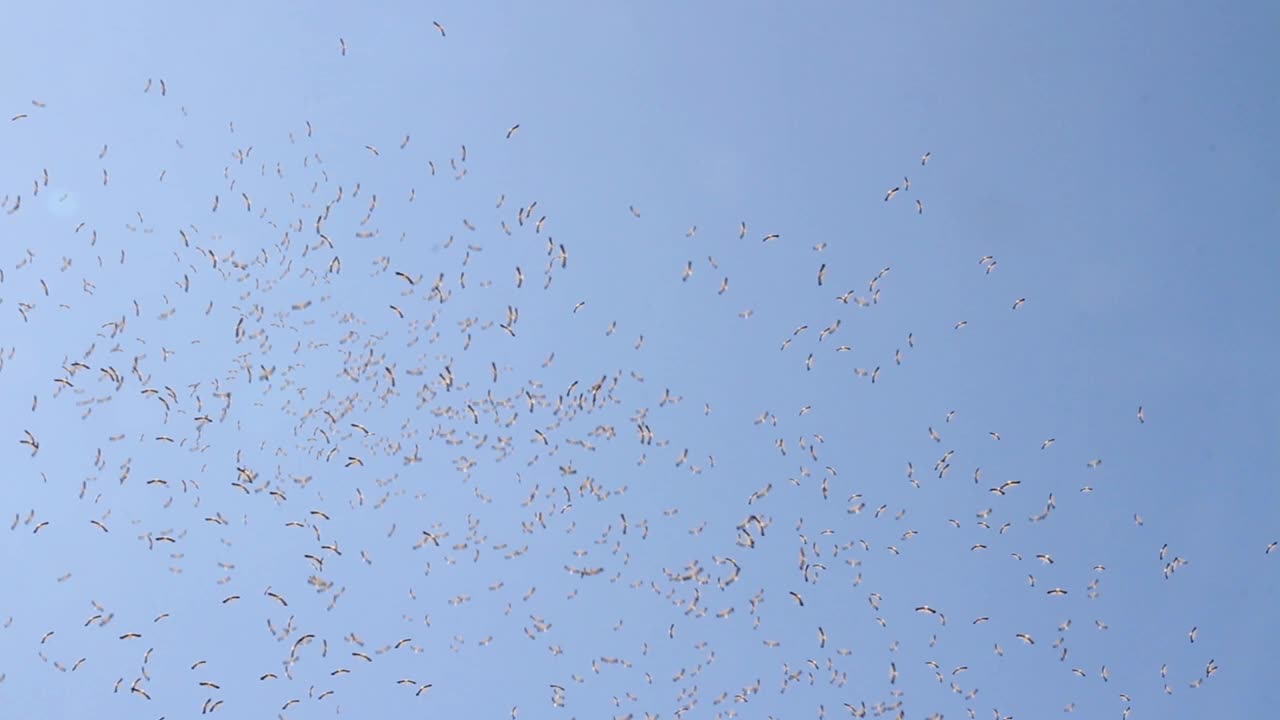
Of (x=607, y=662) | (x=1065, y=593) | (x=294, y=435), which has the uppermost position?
(x=1065, y=593)

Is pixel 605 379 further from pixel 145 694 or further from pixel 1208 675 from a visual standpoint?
pixel 1208 675

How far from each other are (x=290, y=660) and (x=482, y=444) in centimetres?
490

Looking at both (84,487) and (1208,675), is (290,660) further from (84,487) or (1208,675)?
(1208,675)

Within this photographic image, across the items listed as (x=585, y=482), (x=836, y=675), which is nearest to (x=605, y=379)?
(x=585, y=482)

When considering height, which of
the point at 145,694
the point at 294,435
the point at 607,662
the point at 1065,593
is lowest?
the point at 145,694

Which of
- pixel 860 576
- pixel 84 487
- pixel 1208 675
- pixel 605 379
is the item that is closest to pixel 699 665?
pixel 860 576

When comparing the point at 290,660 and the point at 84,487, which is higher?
the point at 84,487

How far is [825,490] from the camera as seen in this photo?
22.9 metres

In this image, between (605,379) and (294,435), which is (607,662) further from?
(294,435)

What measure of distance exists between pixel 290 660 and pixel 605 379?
7.22 meters

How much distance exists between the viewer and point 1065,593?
23141 mm

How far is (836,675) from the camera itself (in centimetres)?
2231

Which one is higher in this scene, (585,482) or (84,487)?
(585,482)

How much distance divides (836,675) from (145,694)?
1170 cm
